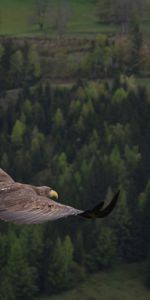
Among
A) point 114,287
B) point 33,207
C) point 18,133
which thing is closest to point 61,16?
point 18,133

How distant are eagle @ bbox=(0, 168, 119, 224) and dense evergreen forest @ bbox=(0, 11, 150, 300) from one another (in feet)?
217

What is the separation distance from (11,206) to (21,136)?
9622 centimetres

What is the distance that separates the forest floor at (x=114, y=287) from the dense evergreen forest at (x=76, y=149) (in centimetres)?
104

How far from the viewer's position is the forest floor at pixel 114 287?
7694 cm

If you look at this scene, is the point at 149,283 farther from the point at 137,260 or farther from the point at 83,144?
the point at 83,144

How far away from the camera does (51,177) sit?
98.8 meters

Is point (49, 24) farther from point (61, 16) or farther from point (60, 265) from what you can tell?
point (60, 265)

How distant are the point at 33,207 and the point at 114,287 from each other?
6516cm

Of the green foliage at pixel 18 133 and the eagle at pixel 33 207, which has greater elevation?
the eagle at pixel 33 207

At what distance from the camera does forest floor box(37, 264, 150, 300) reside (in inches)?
3029

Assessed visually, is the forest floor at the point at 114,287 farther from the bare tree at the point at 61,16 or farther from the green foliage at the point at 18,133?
the bare tree at the point at 61,16

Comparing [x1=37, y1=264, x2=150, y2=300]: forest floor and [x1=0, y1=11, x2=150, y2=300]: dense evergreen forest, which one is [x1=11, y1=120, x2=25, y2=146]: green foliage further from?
[x1=37, y1=264, x2=150, y2=300]: forest floor

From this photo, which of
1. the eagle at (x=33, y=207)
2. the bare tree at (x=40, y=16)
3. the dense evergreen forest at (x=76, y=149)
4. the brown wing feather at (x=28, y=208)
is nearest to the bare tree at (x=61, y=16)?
the bare tree at (x=40, y=16)

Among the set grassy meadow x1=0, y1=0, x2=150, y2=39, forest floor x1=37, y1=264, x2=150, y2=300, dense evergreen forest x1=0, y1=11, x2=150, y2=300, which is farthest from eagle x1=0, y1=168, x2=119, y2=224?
grassy meadow x1=0, y1=0, x2=150, y2=39
